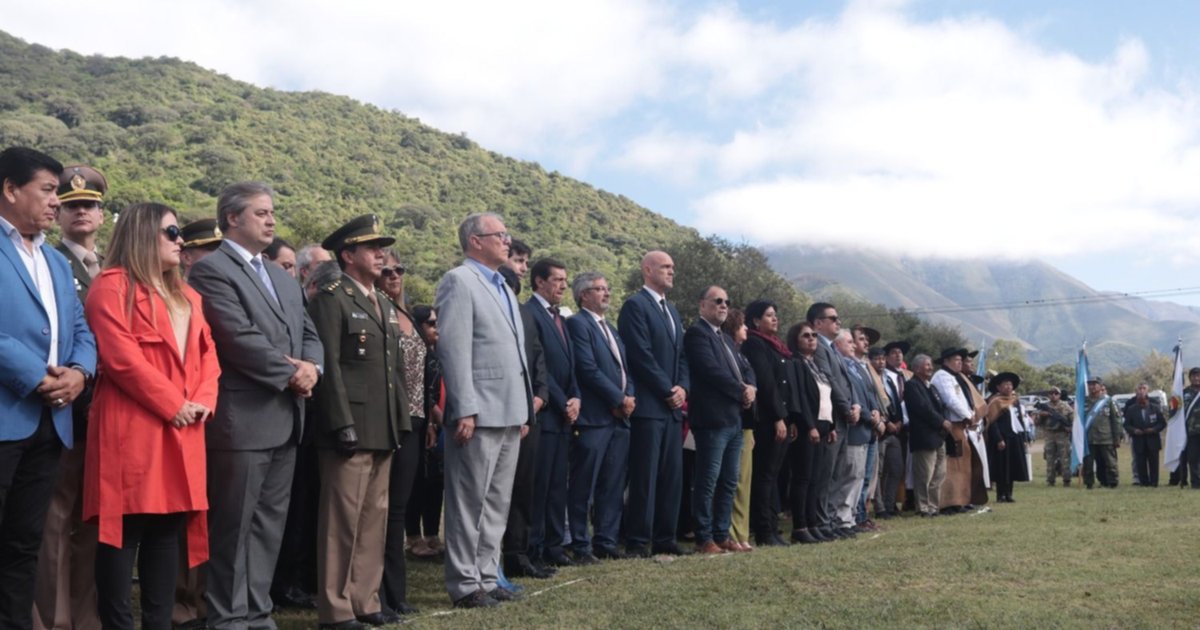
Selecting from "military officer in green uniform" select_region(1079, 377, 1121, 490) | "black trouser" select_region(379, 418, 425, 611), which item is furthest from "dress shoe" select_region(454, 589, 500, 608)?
"military officer in green uniform" select_region(1079, 377, 1121, 490)

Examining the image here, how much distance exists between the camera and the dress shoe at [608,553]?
859 cm

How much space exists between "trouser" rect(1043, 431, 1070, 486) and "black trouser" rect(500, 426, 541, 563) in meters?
15.9

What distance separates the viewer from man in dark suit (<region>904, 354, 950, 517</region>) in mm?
13461

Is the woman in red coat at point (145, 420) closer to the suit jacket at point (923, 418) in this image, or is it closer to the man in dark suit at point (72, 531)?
the man in dark suit at point (72, 531)

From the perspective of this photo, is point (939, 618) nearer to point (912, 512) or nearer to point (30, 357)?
point (30, 357)

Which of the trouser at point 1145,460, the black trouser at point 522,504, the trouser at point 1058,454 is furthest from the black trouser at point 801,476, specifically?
the trouser at point 1058,454

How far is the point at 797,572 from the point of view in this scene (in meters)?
7.18

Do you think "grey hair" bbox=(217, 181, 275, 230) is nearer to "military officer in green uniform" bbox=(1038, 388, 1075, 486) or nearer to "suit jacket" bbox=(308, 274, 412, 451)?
"suit jacket" bbox=(308, 274, 412, 451)

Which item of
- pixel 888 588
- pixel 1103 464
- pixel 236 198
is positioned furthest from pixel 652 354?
pixel 1103 464

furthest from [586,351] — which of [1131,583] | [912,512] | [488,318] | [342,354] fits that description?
[912,512]

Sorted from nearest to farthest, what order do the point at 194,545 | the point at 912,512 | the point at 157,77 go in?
the point at 194,545 < the point at 912,512 < the point at 157,77

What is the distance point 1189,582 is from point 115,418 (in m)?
6.52

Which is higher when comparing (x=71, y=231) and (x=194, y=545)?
(x=71, y=231)

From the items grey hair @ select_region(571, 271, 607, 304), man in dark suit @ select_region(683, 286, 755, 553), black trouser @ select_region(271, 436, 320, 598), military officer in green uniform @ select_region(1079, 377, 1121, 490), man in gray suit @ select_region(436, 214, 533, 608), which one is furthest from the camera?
military officer in green uniform @ select_region(1079, 377, 1121, 490)
